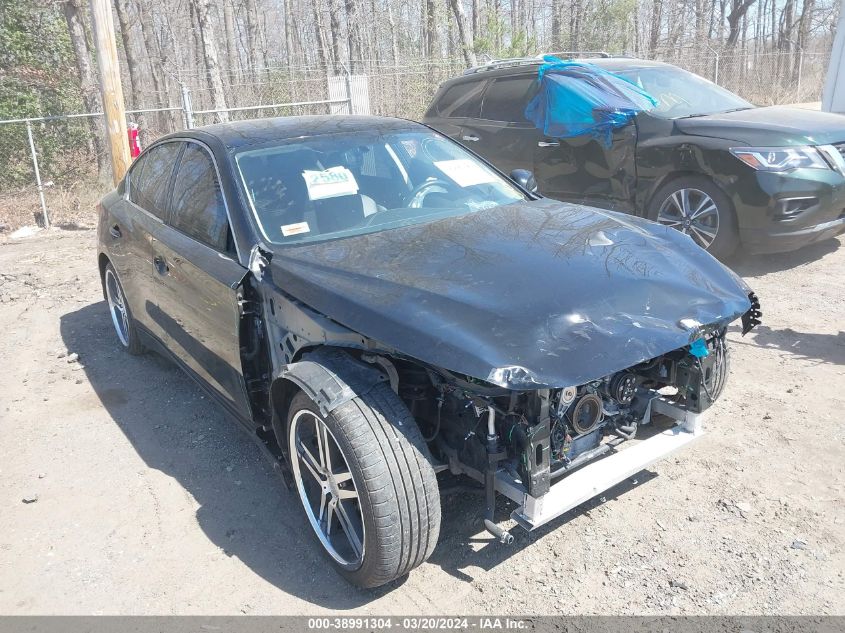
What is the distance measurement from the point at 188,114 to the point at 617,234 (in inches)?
392

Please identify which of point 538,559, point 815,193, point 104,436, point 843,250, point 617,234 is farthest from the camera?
point 843,250

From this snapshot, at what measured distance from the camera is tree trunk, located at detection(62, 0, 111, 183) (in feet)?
43.7

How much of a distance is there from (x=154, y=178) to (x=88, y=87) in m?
10.8

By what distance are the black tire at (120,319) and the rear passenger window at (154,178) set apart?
777 millimetres

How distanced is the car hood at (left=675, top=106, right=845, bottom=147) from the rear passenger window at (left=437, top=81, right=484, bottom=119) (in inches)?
97.0

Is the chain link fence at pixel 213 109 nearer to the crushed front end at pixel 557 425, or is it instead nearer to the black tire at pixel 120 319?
the black tire at pixel 120 319

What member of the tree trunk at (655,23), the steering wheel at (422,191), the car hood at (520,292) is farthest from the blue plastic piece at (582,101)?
the tree trunk at (655,23)

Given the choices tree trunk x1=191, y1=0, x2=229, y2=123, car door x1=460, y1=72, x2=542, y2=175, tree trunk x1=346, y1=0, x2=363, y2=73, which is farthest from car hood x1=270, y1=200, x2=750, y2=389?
tree trunk x1=346, y1=0, x2=363, y2=73

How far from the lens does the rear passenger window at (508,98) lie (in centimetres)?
751

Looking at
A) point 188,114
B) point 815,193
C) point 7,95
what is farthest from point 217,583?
point 7,95

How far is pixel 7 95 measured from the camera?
44.0ft

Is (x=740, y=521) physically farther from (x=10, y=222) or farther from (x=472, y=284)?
(x=10, y=222)

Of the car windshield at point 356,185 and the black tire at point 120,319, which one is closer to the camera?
the car windshield at point 356,185

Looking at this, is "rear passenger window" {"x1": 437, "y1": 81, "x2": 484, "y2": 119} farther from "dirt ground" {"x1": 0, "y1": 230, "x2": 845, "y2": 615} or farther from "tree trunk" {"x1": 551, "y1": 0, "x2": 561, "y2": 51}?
"tree trunk" {"x1": 551, "y1": 0, "x2": 561, "y2": 51}
